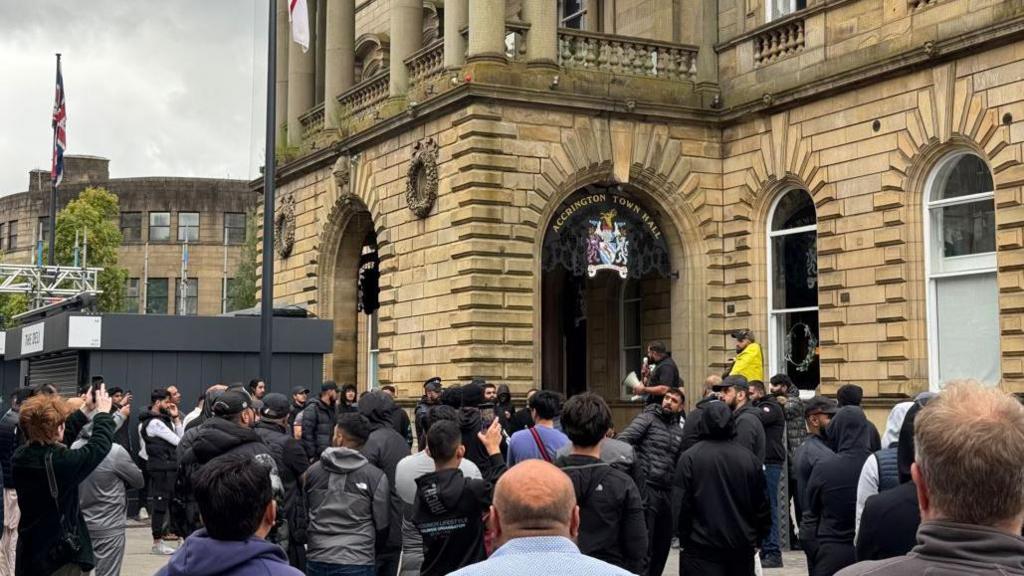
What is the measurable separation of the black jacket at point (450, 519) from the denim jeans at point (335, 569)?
854mm

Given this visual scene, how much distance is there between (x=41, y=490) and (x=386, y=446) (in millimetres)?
2513

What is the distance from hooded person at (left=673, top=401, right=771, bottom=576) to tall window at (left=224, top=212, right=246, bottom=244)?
214ft

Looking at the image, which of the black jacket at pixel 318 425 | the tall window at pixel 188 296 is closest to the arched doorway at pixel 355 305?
the black jacket at pixel 318 425

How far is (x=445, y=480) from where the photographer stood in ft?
24.5

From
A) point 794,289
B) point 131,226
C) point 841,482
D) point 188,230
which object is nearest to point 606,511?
point 841,482

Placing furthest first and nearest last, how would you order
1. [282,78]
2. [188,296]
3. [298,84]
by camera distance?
1. [188,296]
2. [282,78]
3. [298,84]

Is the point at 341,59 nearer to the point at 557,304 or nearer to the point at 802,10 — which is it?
the point at 557,304

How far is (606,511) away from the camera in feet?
23.2

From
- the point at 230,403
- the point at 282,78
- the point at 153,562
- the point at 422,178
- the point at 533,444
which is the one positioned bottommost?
the point at 153,562

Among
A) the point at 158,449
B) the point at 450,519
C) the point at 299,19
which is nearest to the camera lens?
the point at 450,519

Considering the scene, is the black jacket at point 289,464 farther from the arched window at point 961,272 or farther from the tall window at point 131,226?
the tall window at point 131,226

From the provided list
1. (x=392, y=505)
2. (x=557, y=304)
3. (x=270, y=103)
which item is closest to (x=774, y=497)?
(x=392, y=505)

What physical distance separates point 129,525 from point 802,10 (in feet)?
47.3

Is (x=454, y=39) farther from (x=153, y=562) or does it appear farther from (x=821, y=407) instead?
(x=821, y=407)
